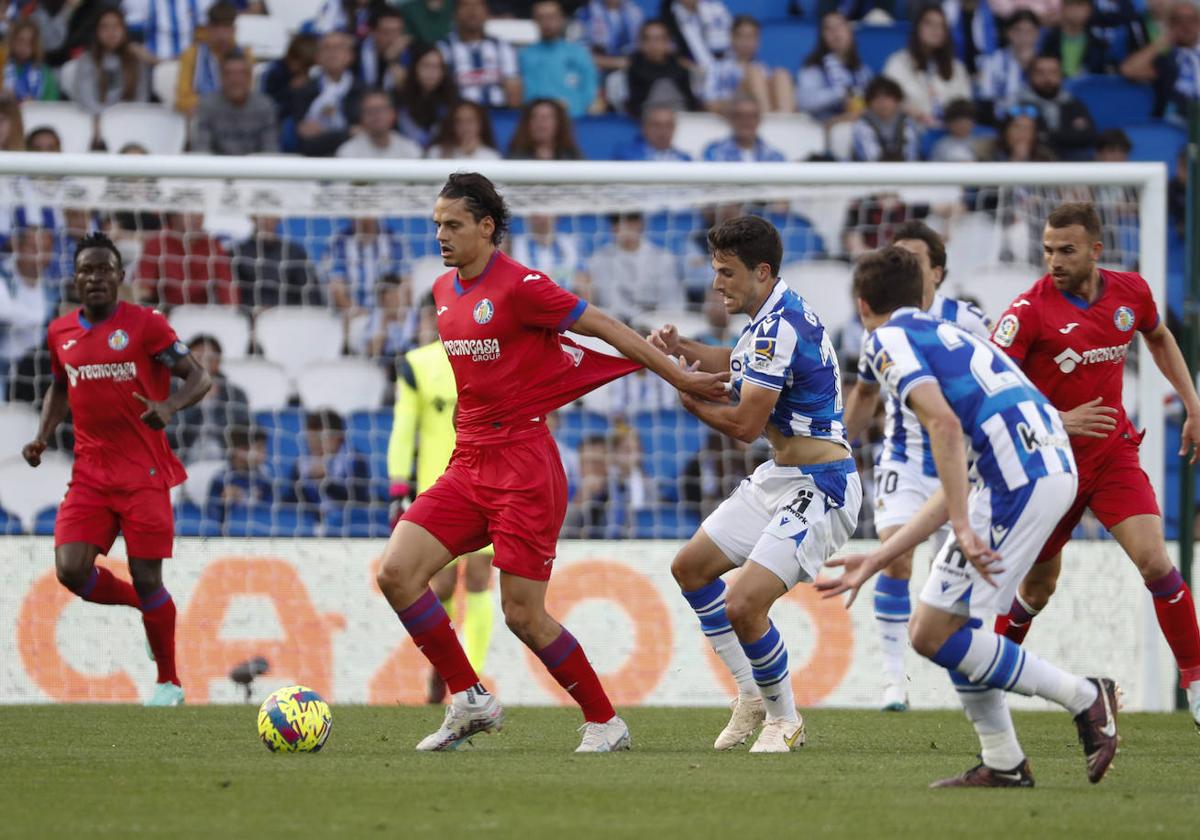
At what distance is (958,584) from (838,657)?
233 inches

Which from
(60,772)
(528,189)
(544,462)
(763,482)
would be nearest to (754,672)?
(763,482)

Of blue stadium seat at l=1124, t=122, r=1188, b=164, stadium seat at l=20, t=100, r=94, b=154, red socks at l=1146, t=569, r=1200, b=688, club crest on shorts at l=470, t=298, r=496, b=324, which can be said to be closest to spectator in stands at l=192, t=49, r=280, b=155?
stadium seat at l=20, t=100, r=94, b=154

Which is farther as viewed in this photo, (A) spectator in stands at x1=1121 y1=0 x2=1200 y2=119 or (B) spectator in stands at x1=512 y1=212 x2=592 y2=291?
(A) spectator in stands at x1=1121 y1=0 x2=1200 y2=119

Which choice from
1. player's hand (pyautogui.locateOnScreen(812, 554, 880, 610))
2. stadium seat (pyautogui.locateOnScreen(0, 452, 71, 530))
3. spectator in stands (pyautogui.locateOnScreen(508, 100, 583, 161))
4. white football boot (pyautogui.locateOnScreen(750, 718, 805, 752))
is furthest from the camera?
spectator in stands (pyautogui.locateOnScreen(508, 100, 583, 161))

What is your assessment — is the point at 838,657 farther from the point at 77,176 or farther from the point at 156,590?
the point at 77,176

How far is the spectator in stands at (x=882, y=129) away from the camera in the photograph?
52.1 ft

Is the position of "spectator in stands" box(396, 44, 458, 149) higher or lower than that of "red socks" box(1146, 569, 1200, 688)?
higher

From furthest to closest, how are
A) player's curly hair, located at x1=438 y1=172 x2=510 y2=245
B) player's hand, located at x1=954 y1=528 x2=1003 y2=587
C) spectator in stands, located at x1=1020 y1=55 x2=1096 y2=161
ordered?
spectator in stands, located at x1=1020 y1=55 x2=1096 y2=161 < player's curly hair, located at x1=438 y1=172 x2=510 y2=245 < player's hand, located at x1=954 y1=528 x2=1003 y2=587

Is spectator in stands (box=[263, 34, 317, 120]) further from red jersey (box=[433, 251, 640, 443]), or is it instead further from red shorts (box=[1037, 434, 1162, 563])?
red shorts (box=[1037, 434, 1162, 563])

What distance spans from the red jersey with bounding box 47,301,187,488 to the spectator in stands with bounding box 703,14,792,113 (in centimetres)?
813

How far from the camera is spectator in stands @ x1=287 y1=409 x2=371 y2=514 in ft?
41.5

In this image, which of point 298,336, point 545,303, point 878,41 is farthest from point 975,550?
point 878,41

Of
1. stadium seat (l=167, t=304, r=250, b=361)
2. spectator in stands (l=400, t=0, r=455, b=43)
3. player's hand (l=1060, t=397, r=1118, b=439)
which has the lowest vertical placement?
stadium seat (l=167, t=304, r=250, b=361)

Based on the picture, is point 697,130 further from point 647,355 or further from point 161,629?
point 647,355
